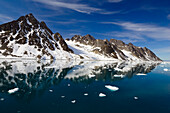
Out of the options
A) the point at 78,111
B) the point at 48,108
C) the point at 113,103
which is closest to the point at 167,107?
the point at 113,103

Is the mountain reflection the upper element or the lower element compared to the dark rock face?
lower

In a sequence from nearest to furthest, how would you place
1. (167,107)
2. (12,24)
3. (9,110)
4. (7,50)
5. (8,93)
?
(9,110), (167,107), (8,93), (7,50), (12,24)

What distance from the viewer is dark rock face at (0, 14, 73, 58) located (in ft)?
491

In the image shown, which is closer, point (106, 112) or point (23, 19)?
point (106, 112)

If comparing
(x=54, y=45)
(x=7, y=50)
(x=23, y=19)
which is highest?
(x=23, y=19)

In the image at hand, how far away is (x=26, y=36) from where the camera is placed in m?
168

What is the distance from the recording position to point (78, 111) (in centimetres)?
1183

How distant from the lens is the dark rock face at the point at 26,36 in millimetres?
149650

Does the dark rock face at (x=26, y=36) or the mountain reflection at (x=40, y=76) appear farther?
Answer: the dark rock face at (x=26, y=36)

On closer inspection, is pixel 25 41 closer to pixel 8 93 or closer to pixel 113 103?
pixel 8 93

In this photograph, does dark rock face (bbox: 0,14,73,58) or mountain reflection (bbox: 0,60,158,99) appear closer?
mountain reflection (bbox: 0,60,158,99)

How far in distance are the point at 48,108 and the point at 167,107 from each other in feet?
45.3

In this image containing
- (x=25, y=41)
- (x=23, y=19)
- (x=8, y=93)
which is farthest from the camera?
(x=23, y=19)

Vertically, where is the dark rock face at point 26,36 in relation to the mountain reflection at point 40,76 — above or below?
above
